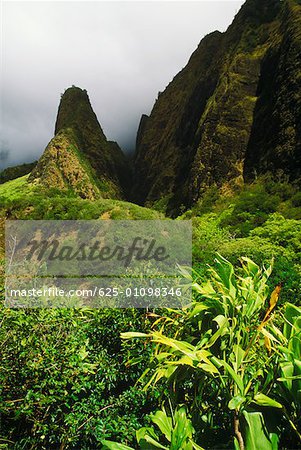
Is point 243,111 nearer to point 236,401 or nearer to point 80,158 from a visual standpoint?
point 80,158

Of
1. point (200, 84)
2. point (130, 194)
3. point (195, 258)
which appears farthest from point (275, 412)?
point (130, 194)

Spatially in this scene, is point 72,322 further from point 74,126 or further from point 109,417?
point 74,126

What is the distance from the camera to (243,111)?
39875 millimetres

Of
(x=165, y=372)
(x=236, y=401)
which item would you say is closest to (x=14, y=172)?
(x=165, y=372)

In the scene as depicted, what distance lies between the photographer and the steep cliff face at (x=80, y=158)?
57.7 m

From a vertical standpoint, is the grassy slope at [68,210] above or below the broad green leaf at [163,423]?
below

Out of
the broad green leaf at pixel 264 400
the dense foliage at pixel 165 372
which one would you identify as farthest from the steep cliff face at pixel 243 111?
the broad green leaf at pixel 264 400

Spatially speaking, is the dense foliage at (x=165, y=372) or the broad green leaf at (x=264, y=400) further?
the dense foliage at (x=165, y=372)

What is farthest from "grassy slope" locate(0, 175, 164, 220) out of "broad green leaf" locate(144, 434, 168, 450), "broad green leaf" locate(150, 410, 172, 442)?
"broad green leaf" locate(144, 434, 168, 450)

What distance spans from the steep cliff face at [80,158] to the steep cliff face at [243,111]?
42.0ft

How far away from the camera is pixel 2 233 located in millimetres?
23250

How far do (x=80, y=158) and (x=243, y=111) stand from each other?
32425mm

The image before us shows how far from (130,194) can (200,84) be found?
28085 mm

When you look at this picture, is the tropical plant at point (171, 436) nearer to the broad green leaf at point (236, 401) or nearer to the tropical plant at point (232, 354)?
the tropical plant at point (232, 354)
